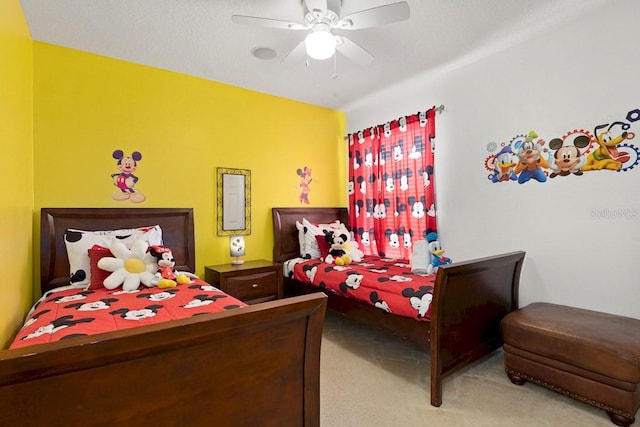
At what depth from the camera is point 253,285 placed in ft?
10.2

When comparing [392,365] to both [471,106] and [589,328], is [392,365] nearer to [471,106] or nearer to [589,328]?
[589,328]

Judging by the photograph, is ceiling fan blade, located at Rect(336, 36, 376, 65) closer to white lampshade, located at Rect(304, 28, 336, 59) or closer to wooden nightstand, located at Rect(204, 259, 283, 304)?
white lampshade, located at Rect(304, 28, 336, 59)

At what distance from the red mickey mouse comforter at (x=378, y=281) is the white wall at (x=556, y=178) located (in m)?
0.81

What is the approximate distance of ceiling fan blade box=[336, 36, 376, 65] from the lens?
2.18 meters

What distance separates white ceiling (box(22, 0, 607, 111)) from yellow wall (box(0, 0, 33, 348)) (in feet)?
1.01

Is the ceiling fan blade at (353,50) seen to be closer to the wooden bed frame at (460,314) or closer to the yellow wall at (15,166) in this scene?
the wooden bed frame at (460,314)

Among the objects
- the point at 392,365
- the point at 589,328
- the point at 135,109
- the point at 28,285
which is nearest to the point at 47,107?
Answer: the point at 135,109

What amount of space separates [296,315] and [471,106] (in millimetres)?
2743

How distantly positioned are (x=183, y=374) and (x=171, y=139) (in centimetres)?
259

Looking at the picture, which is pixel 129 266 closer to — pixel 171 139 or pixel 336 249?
pixel 171 139

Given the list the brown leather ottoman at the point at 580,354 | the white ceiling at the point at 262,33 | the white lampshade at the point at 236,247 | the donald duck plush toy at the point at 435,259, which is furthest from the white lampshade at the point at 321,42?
the brown leather ottoman at the point at 580,354

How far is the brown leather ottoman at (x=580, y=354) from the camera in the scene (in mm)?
1688

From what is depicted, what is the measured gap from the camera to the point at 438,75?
3248 mm

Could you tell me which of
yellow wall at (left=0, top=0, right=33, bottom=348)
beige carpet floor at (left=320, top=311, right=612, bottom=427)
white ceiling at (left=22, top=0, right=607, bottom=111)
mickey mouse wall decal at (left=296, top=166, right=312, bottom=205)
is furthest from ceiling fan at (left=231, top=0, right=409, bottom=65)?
beige carpet floor at (left=320, top=311, right=612, bottom=427)
